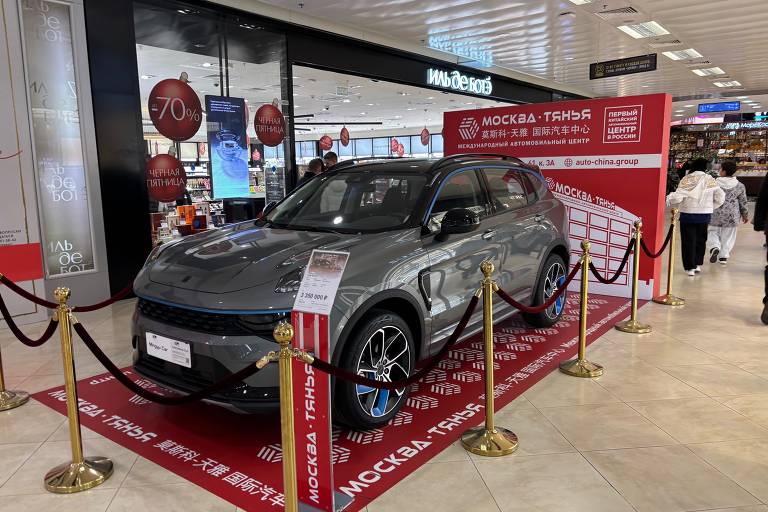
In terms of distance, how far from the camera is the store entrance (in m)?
14.6

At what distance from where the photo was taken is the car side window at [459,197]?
366 cm

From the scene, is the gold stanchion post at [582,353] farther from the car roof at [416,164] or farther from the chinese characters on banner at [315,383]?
the chinese characters on banner at [315,383]

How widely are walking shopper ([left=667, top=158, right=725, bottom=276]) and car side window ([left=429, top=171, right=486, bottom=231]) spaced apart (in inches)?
178

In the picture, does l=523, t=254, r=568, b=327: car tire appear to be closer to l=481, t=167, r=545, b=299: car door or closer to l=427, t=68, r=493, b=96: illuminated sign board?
l=481, t=167, r=545, b=299: car door

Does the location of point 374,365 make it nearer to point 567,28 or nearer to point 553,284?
point 553,284

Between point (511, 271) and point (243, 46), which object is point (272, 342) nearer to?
point (511, 271)

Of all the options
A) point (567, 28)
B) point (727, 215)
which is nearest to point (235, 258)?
point (727, 215)

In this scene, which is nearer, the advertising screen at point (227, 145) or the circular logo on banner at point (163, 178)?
the circular logo on banner at point (163, 178)

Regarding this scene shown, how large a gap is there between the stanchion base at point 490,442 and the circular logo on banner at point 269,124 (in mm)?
5755

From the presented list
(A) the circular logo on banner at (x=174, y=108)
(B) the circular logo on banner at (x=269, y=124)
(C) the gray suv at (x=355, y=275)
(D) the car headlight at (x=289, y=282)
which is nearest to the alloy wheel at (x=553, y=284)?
(C) the gray suv at (x=355, y=275)

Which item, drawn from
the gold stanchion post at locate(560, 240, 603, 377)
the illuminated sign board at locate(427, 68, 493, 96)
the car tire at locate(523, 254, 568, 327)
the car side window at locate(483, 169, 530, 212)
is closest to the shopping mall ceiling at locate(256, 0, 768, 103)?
the illuminated sign board at locate(427, 68, 493, 96)

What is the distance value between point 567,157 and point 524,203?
7.45 ft

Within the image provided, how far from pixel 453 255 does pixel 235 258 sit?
1.37 meters

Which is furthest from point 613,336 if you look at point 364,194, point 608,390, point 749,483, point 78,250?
point 78,250
